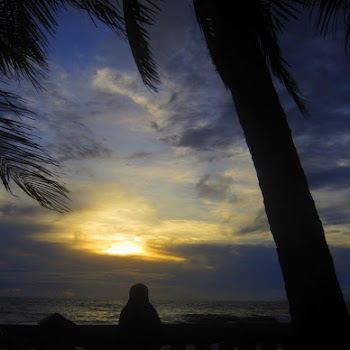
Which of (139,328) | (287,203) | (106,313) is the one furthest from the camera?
(106,313)

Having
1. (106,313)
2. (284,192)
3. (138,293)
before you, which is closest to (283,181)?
(284,192)

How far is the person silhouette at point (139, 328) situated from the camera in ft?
11.1

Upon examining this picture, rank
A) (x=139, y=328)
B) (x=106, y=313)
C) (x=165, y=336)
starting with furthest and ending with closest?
(x=106, y=313), (x=165, y=336), (x=139, y=328)

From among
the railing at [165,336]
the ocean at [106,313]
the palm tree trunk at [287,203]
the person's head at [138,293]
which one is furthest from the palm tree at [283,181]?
the ocean at [106,313]

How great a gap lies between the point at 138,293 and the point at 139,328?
322 mm

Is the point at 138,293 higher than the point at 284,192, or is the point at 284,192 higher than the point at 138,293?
the point at 284,192

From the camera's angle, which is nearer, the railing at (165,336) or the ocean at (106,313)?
the railing at (165,336)

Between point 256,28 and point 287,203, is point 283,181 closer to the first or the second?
point 287,203

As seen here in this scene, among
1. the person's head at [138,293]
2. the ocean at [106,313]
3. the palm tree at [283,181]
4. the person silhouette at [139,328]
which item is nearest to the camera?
the palm tree at [283,181]

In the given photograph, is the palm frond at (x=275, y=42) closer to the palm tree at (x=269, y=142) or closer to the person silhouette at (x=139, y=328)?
the palm tree at (x=269, y=142)

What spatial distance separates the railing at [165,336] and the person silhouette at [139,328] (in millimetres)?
120

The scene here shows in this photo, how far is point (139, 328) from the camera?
11.2ft

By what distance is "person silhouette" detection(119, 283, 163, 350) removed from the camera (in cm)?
339

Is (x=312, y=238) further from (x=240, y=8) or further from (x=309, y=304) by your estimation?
(x=240, y=8)
